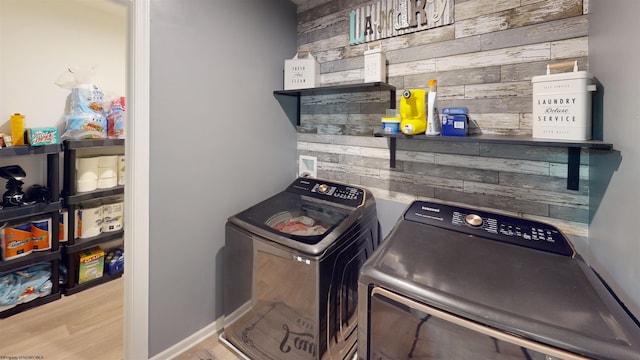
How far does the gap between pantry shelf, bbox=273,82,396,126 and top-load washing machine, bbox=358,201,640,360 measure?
3.10 feet

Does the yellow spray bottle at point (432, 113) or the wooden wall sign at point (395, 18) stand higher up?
the wooden wall sign at point (395, 18)

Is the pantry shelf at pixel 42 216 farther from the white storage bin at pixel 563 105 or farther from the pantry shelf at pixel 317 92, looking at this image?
the white storage bin at pixel 563 105

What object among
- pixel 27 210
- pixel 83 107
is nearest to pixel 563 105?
pixel 83 107

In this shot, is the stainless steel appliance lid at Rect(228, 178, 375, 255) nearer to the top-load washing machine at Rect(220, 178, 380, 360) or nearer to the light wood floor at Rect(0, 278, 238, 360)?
the top-load washing machine at Rect(220, 178, 380, 360)

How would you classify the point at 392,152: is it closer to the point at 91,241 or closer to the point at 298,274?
the point at 298,274

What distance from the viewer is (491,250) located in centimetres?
113

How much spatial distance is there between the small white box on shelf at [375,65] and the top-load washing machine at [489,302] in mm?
997

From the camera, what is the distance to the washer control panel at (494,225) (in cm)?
117

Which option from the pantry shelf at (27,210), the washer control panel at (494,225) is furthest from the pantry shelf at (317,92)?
the pantry shelf at (27,210)

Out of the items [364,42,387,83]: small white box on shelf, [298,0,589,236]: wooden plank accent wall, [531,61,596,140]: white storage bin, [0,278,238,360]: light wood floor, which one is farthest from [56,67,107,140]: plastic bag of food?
[531,61,596,140]: white storage bin

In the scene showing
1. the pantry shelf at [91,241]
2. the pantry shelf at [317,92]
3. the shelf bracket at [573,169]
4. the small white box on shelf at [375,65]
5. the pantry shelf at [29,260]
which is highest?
the small white box on shelf at [375,65]

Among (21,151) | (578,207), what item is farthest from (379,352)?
(21,151)

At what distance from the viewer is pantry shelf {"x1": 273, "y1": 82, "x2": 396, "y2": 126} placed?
176 cm

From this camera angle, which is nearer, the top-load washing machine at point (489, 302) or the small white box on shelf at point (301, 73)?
the top-load washing machine at point (489, 302)
